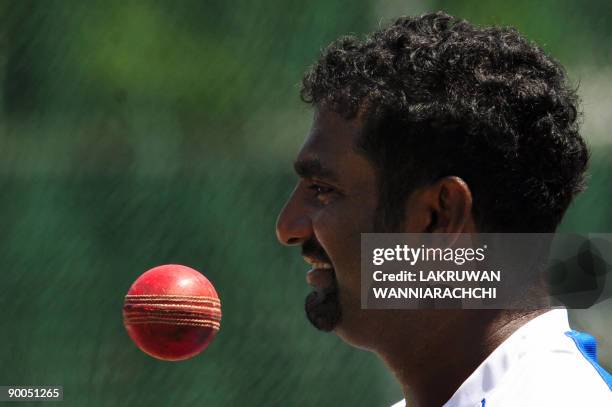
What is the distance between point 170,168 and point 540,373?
345 centimetres

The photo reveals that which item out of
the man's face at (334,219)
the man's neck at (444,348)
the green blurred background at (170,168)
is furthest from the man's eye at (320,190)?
the green blurred background at (170,168)

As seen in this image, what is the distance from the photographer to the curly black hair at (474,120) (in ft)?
8.65

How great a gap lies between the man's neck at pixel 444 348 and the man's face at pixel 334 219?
0.12m

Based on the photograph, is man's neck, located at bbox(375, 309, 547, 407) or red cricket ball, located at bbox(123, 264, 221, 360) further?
red cricket ball, located at bbox(123, 264, 221, 360)

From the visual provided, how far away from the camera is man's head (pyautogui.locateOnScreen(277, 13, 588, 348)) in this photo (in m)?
2.64

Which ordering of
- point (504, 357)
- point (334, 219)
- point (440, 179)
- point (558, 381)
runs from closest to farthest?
point (558, 381) < point (504, 357) < point (440, 179) < point (334, 219)

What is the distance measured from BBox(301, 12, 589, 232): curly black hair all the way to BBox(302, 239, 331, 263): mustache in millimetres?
186

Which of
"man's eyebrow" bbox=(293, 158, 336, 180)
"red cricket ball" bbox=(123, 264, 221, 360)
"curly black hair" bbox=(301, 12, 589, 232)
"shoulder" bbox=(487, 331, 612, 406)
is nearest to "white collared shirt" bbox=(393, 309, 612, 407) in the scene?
"shoulder" bbox=(487, 331, 612, 406)

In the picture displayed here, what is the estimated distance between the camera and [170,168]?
5.65m

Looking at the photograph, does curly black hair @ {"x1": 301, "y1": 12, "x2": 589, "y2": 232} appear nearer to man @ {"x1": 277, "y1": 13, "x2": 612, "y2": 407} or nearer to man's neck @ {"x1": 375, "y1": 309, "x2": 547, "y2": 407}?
man @ {"x1": 277, "y1": 13, "x2": 612, "y2": 407}

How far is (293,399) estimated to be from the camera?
17.9ft

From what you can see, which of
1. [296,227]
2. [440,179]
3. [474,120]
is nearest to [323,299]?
[296,227]

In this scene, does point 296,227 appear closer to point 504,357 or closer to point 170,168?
point 504,357

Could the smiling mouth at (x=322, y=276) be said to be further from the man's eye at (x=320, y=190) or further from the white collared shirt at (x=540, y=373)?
the white collared shirt at (x=540, y=373)
